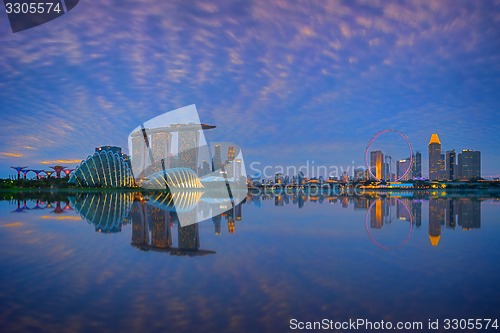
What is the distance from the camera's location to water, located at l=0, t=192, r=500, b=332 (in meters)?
7.20

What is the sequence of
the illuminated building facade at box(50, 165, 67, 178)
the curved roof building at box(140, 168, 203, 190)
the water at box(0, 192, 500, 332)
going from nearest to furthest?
the water at box(0, 192, 500, 332) < the curved roof building at box(140, 168, 203, 190) < the illuminated building facade at box(50, 165, 67, 178)

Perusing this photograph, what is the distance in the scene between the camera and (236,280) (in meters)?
9.80

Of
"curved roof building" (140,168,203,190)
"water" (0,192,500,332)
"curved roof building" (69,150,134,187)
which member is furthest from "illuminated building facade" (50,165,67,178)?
"water" (0,192,500,332)

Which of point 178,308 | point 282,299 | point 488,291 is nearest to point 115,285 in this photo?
point 178,308

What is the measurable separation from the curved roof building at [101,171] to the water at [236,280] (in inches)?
4175

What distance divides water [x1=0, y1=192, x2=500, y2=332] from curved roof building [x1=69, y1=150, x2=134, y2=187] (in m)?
106

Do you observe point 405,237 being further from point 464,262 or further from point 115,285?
point 115,285

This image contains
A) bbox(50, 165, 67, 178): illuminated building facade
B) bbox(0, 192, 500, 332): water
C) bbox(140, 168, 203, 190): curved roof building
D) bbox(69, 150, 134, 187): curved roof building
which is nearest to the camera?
bbox(0, 192, 500, 332): water

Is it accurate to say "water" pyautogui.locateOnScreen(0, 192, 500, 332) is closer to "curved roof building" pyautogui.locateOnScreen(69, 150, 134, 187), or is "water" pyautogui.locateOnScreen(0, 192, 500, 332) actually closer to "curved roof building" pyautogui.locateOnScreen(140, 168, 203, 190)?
"curved roof building" pyautogui.locateOnScreen(140, 168, 203, 190)

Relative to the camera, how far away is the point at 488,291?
8852mm

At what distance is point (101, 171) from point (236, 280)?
393ft

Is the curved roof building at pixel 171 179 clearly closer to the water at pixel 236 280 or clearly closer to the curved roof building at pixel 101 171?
the curved roof building at pixel 101 171

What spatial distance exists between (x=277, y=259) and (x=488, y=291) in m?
6.36

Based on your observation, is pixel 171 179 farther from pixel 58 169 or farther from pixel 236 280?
pixel 58 169
